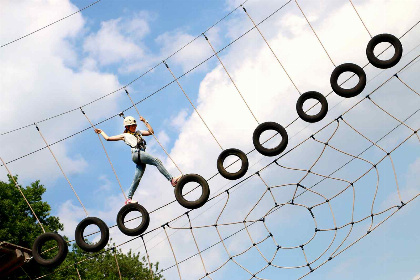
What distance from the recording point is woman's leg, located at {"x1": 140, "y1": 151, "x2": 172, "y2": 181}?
41.8 ft

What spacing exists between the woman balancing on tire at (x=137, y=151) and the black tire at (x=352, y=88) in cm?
434

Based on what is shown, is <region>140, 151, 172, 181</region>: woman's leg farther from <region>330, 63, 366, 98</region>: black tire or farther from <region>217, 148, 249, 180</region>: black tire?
<region>330, 63, 366, 98</region>: black tire

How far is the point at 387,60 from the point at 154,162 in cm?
610

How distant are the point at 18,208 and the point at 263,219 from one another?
1675cm

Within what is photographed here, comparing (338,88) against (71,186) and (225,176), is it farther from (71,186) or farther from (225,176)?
(71,186)

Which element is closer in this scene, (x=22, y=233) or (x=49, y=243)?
(x=22, y=233)

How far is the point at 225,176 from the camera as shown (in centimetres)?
1277

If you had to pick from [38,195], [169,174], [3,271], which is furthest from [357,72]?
[38,195]

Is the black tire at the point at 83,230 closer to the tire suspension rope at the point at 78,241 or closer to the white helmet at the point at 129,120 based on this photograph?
the tire suspension rope at the point at 78,241

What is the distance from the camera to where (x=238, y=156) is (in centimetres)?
1283

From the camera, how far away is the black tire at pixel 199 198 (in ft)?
40.8

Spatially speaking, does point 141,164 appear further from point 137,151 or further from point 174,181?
point 174,181

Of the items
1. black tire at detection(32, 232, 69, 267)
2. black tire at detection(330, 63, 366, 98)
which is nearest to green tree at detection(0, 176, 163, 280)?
black tire at detection(32, 232, 69, 267)

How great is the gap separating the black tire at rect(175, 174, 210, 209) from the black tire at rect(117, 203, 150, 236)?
0.85 metres
